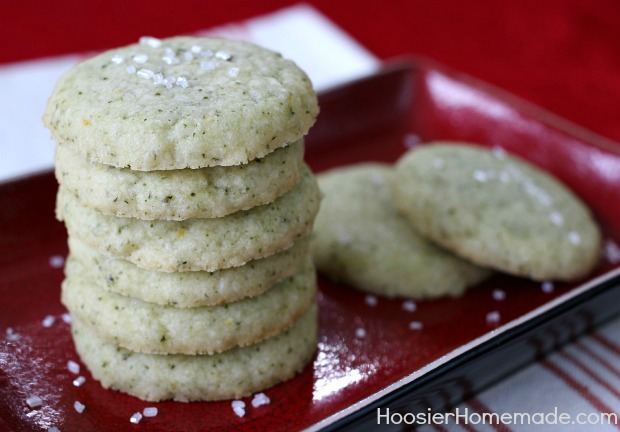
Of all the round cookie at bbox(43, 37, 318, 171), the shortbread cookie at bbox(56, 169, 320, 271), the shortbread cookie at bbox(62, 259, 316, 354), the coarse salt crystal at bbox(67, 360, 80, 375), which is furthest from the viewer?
the coarse salt crystal at bbox(67, 360, 80, 375)

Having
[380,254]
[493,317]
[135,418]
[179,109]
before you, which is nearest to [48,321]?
[135,418]

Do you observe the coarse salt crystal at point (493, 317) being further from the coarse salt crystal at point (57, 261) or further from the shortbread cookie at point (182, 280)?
the coarse salt crystal at point (57, 261)

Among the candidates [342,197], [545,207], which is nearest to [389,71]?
[342,197]

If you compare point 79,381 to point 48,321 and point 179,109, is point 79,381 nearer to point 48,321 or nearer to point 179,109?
point 48,321

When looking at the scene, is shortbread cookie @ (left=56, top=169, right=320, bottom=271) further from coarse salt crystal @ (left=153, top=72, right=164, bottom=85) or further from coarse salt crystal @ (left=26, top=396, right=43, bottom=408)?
coarse salt crystal @ (left=26, top=396, right=43, bottom=408)

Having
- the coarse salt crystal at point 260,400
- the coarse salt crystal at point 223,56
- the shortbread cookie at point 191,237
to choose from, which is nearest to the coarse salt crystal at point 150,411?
the coarse salt crystal at point 260,400

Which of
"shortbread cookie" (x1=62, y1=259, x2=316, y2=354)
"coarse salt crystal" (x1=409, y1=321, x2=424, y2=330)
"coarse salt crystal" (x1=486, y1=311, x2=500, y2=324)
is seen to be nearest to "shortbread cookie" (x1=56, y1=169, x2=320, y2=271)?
"shortbread cookie" (x1=62, y1=259, x2=316, y2=354)
